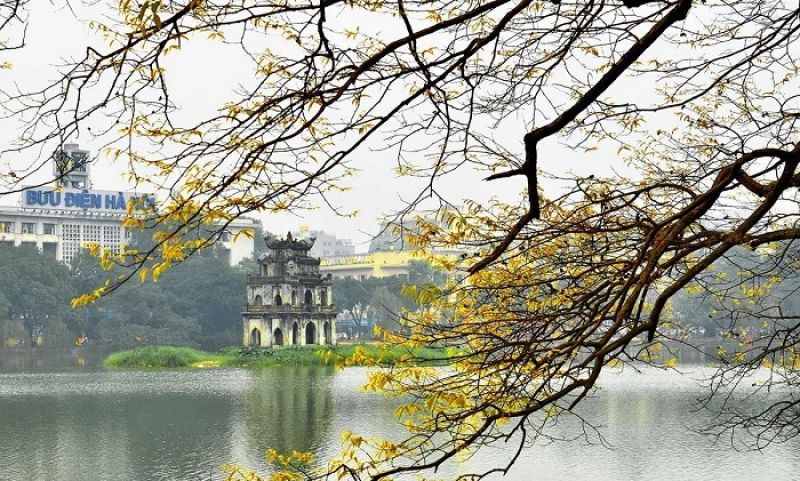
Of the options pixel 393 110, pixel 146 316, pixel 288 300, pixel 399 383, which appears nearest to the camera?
pixel 393 110

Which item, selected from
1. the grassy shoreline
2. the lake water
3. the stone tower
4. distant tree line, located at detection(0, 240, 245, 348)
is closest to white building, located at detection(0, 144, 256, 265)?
distant tree line, located at detection(0, 240, 245, 348)

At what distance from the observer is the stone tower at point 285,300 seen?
44.9 m

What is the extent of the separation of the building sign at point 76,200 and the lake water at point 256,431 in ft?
127

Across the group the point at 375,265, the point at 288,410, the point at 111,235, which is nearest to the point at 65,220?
the point at 111,235

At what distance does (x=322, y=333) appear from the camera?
47.5 metres

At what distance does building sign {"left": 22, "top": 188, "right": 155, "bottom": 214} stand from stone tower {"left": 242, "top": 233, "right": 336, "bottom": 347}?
23301 millimetres

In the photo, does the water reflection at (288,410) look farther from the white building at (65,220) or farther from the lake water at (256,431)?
the white building at (65,220)

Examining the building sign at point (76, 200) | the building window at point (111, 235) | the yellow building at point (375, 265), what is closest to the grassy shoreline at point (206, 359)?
the building sign at point (76, 200)

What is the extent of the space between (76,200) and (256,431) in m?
55.2

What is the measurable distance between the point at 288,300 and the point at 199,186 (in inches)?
1643

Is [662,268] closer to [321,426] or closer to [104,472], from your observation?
[104,472]

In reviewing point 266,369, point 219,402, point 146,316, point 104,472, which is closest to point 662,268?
point 104,472

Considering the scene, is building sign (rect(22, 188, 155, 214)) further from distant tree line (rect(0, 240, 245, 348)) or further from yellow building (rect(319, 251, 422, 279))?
Result: yellow building (rect(319, 251, 422, 279))

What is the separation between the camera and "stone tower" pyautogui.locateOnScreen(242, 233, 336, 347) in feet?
147
